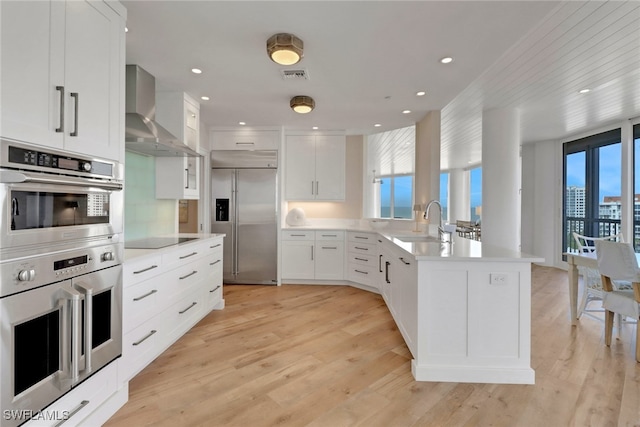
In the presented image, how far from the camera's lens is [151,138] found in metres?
2.38

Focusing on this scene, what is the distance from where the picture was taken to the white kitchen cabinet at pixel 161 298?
1.90 metres

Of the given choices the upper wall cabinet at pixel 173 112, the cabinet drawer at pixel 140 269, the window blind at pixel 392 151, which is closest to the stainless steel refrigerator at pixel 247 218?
the upper wall cabinet at pixel 173 112

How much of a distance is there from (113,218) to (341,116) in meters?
3.19

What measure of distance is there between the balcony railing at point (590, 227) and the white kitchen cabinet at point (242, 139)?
5463 millimetres

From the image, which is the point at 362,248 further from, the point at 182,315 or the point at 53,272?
the point at 53,272

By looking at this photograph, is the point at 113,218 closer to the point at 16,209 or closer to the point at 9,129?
the point at 16,209

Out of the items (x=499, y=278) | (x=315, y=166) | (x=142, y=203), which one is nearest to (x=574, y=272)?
(x=499, y=278)

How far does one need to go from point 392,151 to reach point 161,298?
251 inches

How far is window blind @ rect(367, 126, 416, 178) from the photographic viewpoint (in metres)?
6.06

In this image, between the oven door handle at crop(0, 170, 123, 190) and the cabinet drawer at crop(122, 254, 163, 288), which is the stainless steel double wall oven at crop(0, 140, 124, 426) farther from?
the cabinet drawer at crop(122, 254, 163, 288)

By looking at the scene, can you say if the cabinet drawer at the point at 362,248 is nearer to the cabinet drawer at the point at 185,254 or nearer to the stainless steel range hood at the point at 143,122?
the cabinet drawer at the point at 185,254

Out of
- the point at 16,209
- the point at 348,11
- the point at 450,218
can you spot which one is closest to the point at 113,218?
the point at 16,209

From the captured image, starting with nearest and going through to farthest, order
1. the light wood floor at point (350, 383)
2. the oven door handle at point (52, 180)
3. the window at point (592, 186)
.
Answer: the oven door handle at point (52, 180) → the light wood floor at point (350, 383) → the window at point (592, 186)

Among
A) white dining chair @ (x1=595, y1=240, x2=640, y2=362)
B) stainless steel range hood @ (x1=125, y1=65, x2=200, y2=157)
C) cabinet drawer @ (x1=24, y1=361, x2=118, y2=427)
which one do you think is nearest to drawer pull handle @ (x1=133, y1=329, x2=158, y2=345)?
cabinet drawer @ (x1=24, y1=361, x2=118, y2=427)
